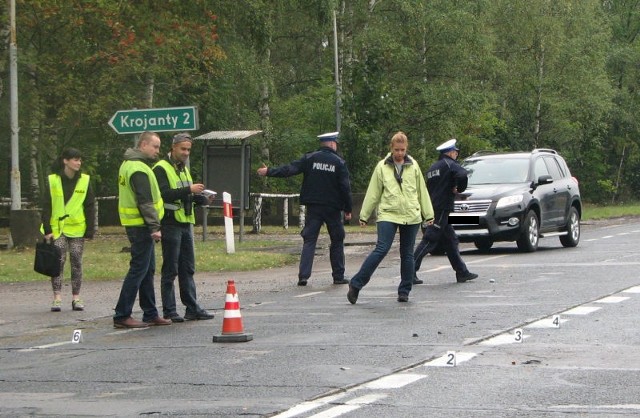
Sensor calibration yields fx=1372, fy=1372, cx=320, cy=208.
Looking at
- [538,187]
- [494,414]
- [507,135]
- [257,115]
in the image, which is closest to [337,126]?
[257,115]

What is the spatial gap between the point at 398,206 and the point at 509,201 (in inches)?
357

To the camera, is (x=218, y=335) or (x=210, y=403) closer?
(x=210, y=403)

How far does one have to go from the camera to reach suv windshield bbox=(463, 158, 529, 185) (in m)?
25.1

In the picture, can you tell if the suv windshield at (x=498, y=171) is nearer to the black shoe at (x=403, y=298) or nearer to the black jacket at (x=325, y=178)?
the black jacket at (x=325, y=178)

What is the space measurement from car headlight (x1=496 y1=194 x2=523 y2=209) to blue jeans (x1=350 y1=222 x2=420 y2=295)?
8.58m

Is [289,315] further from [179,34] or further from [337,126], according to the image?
[337,126]

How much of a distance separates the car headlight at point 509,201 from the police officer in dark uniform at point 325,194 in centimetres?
642

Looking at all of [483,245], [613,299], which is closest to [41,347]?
[613,299]

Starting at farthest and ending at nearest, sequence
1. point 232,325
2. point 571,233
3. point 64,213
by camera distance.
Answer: point 571,233
point 64,213
point 232,325

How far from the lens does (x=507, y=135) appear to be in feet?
202

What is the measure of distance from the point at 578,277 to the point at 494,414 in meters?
10.2

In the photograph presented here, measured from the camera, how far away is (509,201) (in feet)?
78.4

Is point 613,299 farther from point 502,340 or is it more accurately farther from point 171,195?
point 171,195

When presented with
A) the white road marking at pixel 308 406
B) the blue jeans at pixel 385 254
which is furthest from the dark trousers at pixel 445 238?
the white road marking at pixel 308 406
